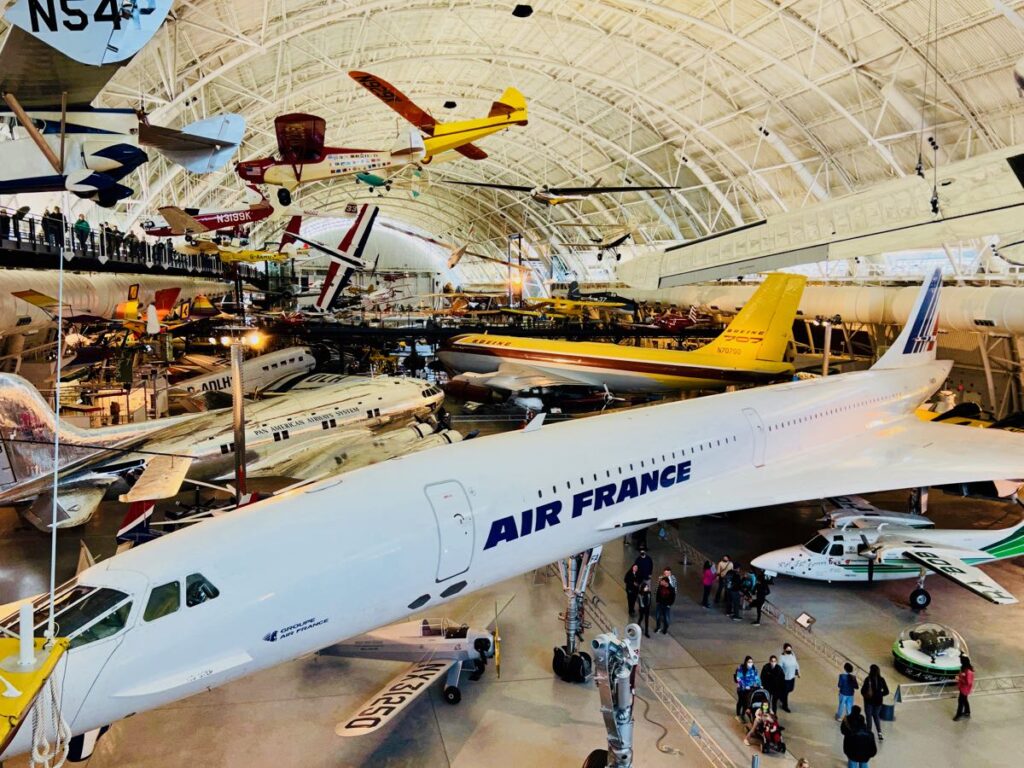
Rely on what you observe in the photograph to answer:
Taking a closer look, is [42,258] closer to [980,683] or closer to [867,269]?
[980,683]

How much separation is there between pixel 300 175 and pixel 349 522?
2025 cm

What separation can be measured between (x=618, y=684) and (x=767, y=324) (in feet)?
73.6

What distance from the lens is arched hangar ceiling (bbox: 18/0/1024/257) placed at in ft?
97.6

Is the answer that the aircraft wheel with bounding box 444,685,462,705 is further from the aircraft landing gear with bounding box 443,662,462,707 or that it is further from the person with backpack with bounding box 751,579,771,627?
the person with backpack with bounding box 751,579,771,627

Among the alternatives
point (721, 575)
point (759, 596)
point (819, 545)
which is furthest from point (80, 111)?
point (819, 545)

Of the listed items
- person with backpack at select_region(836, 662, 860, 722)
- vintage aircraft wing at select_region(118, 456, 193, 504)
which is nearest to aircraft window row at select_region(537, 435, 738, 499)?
person with backpack at select_region(836, 662, 860, 722)

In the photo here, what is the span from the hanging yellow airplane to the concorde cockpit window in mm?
13185

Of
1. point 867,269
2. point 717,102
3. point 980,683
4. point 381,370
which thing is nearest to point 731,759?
point 980,683

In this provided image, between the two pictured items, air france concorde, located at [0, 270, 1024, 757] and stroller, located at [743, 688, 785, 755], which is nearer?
air france concorde, located at [0, 270, 1024, 757]

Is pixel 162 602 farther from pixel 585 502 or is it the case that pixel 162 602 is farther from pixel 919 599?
pixel 919 599

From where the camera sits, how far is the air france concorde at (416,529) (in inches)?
302

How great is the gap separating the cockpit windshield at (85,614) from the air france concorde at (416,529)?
1 cm

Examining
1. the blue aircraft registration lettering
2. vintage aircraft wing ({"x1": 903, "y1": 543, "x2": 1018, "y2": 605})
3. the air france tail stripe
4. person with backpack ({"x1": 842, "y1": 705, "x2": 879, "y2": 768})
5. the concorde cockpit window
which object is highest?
the air france tail stripe

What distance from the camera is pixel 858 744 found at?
925cm
